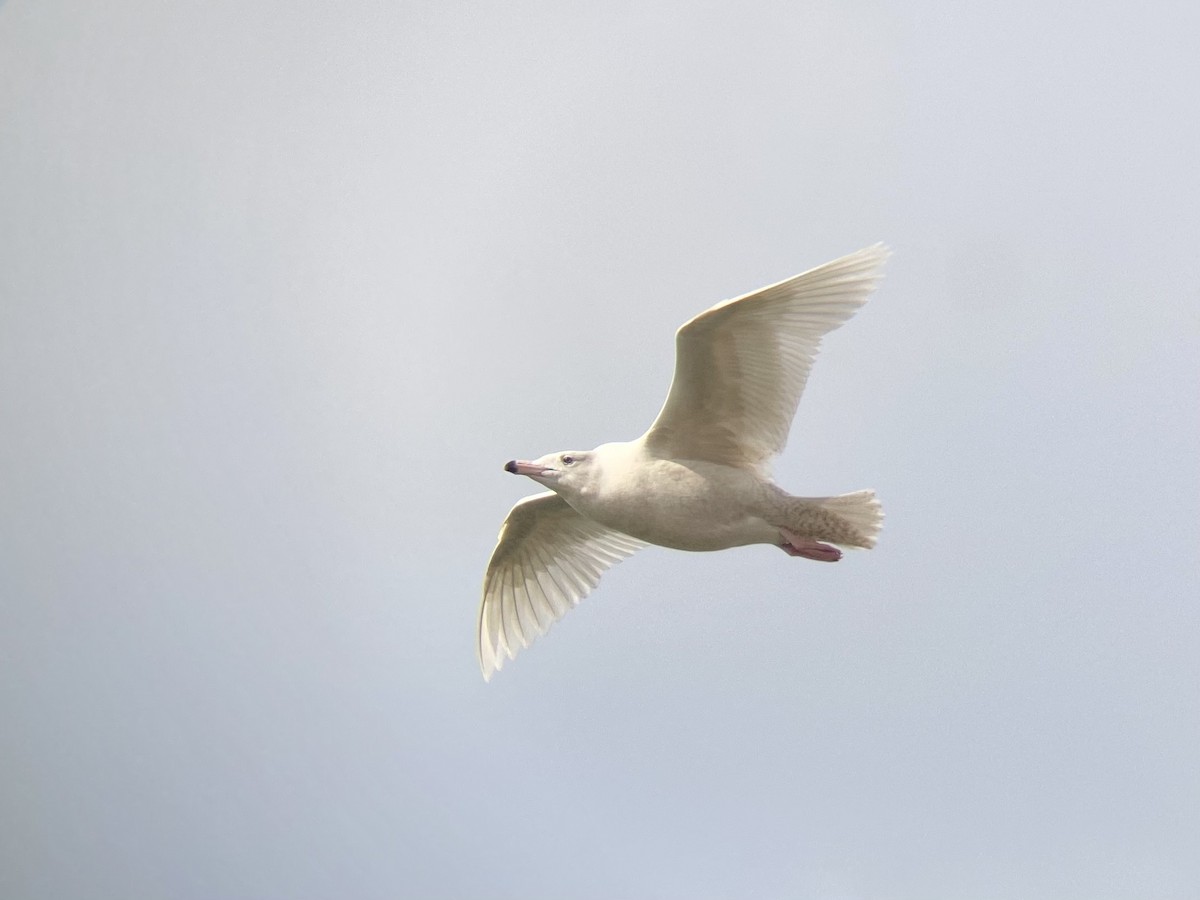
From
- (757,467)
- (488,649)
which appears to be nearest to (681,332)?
(757,467)

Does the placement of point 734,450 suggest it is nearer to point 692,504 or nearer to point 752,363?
point 692,504

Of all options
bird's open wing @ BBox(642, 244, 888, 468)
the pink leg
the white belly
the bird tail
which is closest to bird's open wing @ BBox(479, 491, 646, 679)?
the white belly

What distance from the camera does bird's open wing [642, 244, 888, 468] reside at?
21.5ft

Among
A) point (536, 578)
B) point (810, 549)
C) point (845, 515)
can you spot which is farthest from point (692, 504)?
point (536, 578)

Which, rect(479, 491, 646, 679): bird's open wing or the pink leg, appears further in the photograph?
rect(479, 491, 646, 679): bird's open wing

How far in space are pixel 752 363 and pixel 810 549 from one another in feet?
3.22

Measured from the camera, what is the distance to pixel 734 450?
708 cm

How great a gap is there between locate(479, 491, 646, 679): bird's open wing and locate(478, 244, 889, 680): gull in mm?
1180

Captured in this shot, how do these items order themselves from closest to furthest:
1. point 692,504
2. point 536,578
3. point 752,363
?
1. point 752,363
2. point 692,504
3. point 536,578

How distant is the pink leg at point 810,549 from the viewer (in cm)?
696

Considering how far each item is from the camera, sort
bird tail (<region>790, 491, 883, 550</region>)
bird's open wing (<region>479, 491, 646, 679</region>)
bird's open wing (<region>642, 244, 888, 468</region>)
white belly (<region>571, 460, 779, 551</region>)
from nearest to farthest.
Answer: bird's open wing (<region>642, 244, 888, 468</region>) < bird tail (<region>790, 491, 883, 550</region>) < white belly (<region>571, 460, 779, 551</region>) < bird's open wing (<region>479, 491, 646, 679</region>)

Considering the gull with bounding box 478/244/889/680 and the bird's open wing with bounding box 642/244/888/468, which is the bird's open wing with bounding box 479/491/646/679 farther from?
the bird's open wing with bounding box 642/244/888/468

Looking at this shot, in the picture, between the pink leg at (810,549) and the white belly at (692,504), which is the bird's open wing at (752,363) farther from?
the pink leg at (810,549)

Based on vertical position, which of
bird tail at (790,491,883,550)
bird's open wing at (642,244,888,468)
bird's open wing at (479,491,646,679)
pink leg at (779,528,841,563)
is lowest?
bird's open wing at (479,491,646,679)
